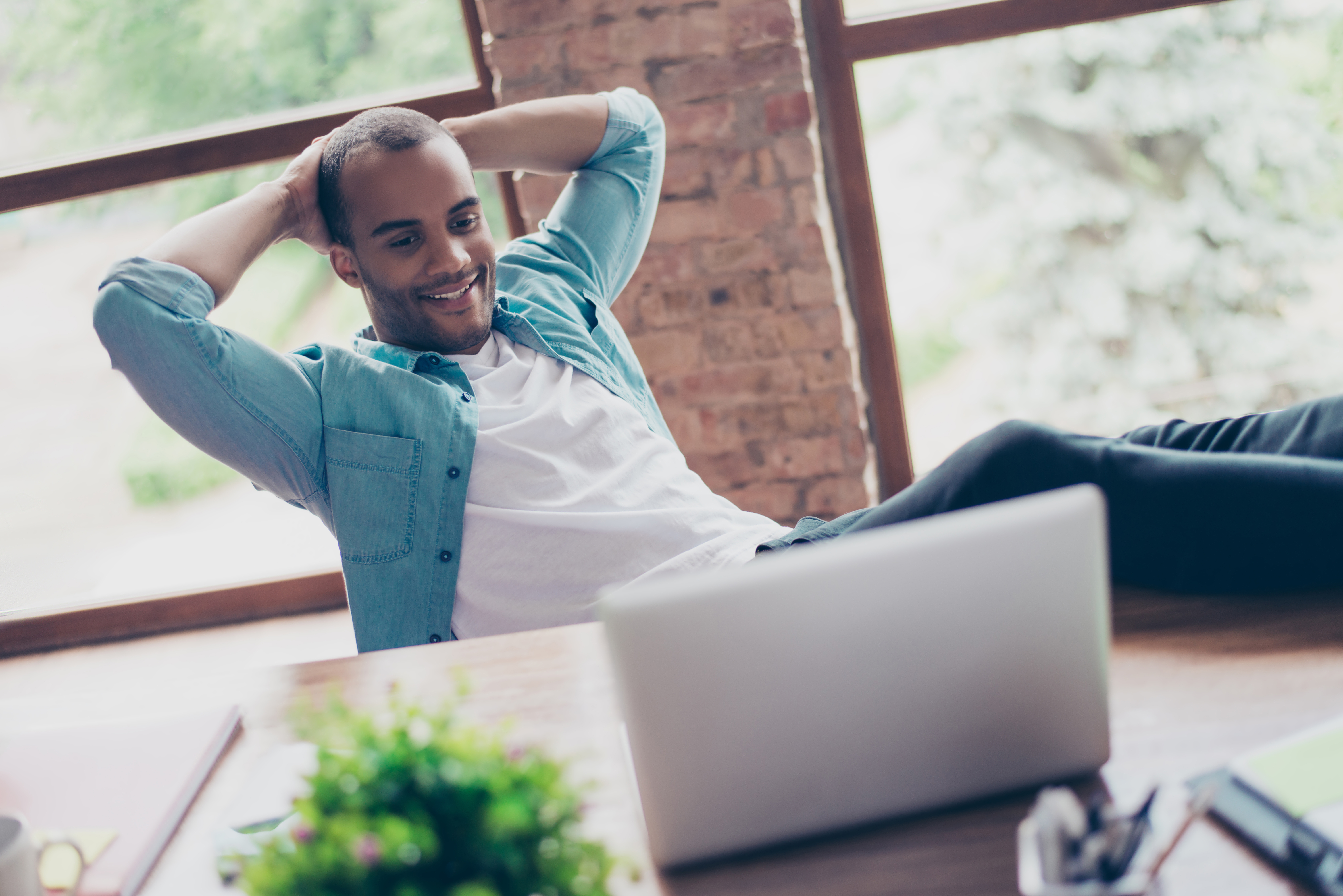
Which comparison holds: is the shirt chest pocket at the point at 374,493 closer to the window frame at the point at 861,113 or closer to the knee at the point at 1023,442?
the knee at the point at 1023,442

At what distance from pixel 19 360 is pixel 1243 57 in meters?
3.10

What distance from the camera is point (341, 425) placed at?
1426 millimetres

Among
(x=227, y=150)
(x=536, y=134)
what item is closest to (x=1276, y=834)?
(x=536, y=134)

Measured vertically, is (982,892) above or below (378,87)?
below

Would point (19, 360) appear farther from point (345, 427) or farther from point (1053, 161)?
point (1053, 161)

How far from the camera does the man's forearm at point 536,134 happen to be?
1.73 meters

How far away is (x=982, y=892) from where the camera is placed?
0.63 meters

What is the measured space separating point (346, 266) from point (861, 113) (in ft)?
4.32

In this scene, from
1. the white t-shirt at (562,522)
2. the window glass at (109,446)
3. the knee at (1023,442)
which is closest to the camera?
the knee at (1023,442)

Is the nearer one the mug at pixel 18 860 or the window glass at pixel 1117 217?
the mug at pixel 18 860

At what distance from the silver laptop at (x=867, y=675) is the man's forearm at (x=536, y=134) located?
4.23ft

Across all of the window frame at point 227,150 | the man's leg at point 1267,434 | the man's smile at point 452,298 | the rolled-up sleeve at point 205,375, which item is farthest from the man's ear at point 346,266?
the man's leg at point 1267,434

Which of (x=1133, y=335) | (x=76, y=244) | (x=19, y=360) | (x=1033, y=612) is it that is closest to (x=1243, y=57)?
(x=1133, y=335)

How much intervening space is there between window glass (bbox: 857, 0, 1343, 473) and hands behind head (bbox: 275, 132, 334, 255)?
1.32m
